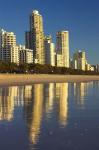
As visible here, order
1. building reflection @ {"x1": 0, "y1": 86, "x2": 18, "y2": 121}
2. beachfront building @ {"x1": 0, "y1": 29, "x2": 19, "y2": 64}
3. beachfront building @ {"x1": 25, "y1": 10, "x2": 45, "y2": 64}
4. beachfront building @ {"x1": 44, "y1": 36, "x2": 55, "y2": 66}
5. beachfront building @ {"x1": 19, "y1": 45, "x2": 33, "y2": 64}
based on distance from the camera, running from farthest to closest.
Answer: beachfront building @ {"x1": 44, "y1": 36, "x2": 55, "y2": 66}, beachfront building @ {"x1": 25, "y1": 10, "x2": 45, "y2": 64}, beachfront building @ {"x1": 19, "y1": 45, "x2": 33, "y2": 64}, beachfront building @ {"x1": 0, "y1": 29, "x2": 19, "y2": 64}, building reflection @ {"x1": 0, "y1": 86, "x2": 18, "y2": 121}

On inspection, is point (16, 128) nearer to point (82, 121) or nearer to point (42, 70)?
point (82, 121)

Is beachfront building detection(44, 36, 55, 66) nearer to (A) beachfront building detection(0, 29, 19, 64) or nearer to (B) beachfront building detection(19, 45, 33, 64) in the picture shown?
(B) beachfront building detection(19, 45, 33, 64)

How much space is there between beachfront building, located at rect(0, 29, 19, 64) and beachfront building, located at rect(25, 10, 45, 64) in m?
12.4

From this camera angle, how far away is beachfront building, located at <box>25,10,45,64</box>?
165725 mm

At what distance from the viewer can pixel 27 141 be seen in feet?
28.1

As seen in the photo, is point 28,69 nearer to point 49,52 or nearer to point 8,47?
point 8,47

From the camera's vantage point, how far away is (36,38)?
568 feet

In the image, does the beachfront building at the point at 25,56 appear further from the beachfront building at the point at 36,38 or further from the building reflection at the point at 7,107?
the building reflection at the point at 7,107

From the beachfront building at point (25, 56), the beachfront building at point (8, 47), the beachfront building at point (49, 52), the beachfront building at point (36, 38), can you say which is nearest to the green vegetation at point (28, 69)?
the beachfront building at point (25, 56)

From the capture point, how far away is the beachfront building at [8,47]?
14696 centimetres

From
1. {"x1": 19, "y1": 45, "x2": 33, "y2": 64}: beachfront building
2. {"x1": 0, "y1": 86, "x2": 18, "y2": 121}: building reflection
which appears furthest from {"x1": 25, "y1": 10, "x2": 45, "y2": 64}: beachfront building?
{"x1": 0, "y1": 86, "x2": 18, "y2": 121}: building reflection

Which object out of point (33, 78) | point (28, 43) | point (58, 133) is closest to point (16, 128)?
point (58, 133)

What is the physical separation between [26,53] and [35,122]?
14092 centimetres

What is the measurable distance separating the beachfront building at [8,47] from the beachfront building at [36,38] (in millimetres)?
12444
